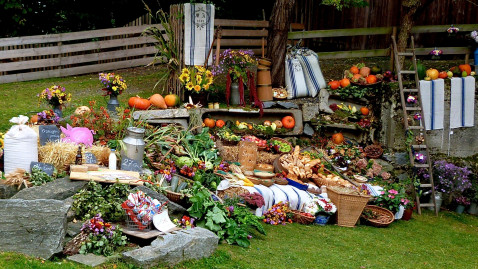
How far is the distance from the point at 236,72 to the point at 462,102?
477 cm

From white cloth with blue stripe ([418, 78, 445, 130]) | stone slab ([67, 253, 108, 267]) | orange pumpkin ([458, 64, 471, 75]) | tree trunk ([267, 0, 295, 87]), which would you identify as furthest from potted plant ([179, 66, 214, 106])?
orange pumpkin ([458, 64, 471, 75])

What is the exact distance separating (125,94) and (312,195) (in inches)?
217

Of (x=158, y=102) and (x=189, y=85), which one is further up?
(x=189, y=85)

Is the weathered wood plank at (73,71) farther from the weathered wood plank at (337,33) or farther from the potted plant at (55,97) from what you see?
the potted plant at (55,97)

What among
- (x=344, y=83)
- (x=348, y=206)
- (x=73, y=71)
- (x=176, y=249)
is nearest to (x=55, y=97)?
(x=176, y=249)

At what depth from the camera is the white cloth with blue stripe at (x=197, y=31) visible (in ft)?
39.0

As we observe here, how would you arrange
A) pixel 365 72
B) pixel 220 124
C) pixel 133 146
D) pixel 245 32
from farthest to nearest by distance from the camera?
pixel 245 32
pixel 365 72
pixel 220 124
pixel 133 146

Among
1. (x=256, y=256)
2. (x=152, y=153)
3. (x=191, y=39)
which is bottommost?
(x=256, y=256)

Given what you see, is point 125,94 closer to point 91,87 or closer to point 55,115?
point 91,87

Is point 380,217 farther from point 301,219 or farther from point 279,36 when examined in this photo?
point 279,36

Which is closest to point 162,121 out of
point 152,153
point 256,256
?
point 152,153

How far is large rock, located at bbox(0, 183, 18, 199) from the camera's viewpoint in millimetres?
8031

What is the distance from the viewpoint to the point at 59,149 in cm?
876

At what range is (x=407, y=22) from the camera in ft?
44.1
